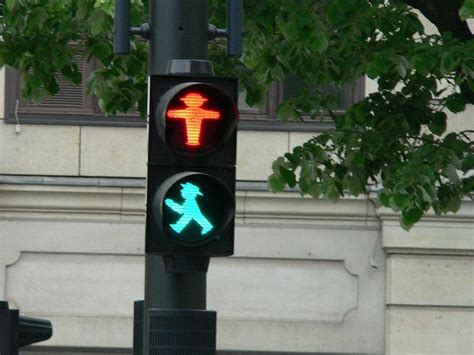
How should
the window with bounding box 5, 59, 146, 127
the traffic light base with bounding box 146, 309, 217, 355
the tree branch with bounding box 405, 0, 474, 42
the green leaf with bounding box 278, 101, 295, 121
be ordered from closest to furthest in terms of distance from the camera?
the traffic light base with bounding box 146, 309, 217, 355 → the tree branch with bounding box 405, 0, 474, 42 → the green leaf with bounding box 278, 101, 295, 121 → the window with bounding box 5, 59, 146, 127

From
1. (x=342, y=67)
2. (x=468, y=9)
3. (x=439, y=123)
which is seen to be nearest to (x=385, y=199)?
(x=342, y=67)

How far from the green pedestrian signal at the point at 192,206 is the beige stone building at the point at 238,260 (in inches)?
418

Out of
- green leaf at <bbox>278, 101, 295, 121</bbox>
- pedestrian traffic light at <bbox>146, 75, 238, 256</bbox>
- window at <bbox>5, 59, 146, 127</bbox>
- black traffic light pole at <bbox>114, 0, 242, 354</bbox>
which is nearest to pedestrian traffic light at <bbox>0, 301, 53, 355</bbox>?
black traffic light pole at <bbox>114, 0, 242, 354</bbox>

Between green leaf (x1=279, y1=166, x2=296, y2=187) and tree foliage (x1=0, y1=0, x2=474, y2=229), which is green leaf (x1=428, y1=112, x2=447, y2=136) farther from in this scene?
green leaf (x1=279, y1=166, x2=296, y2=187)

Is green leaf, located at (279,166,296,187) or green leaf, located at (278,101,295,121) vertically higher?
green leaf, located at (278,101,295,121)

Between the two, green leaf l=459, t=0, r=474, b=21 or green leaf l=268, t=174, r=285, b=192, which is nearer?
green leaf l=459, t=0, r=474, b=21

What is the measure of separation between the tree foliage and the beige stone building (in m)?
5.20

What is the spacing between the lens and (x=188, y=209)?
6516 mm

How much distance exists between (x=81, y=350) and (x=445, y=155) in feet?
25.0

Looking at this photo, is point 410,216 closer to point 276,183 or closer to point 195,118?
point 276,183

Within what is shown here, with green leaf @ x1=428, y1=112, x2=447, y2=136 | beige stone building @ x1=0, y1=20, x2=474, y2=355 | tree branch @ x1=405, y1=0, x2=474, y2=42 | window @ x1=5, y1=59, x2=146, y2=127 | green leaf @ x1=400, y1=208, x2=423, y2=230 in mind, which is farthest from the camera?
window @ x1=5, y1=59, x2=146, y2=127

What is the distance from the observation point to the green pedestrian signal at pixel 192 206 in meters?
6.52

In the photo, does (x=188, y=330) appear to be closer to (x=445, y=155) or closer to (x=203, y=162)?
(x=203, y=162)

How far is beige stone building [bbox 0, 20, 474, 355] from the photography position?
17.2 metres
